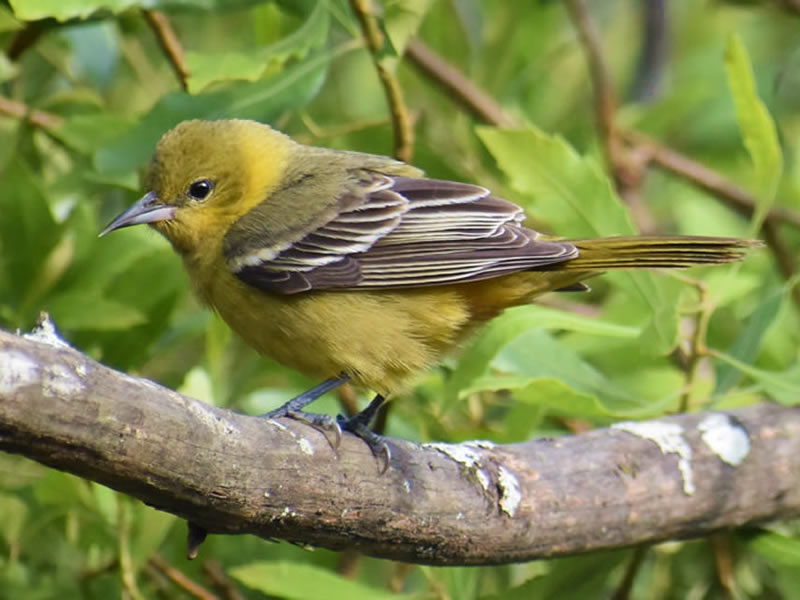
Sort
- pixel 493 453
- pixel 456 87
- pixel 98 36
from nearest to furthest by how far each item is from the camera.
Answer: pixel 493 453 < pixel 98 36 < pixel 456 87

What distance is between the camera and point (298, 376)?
448 centimetres

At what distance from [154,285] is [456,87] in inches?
61.2

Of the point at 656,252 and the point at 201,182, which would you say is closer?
the point at 656,252

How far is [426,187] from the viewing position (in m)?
3.91

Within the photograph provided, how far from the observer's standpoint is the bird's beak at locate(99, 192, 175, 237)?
155 inches

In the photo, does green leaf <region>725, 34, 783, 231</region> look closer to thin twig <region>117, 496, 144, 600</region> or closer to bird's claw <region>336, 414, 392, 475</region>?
bird's claw <region>336, 414, 392, 475</region>

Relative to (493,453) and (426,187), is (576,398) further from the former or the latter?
(426,187)

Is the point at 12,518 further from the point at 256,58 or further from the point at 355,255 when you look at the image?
the point at 256,58

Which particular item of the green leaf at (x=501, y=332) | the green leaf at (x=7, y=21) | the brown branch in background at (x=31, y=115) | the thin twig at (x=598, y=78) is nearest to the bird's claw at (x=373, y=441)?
the green leaf at (x=501, y=332)

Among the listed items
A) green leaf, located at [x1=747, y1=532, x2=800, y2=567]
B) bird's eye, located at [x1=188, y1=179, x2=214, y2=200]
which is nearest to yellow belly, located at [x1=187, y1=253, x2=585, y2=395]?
bird's eye, located at [x1=188, y1=179, x2=214, y2=200]

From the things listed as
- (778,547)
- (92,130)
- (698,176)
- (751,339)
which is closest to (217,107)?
(92,130)

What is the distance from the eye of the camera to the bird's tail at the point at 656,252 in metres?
3.54

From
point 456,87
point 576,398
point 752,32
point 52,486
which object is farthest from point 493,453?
point 752,32

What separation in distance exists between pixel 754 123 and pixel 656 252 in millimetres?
774
